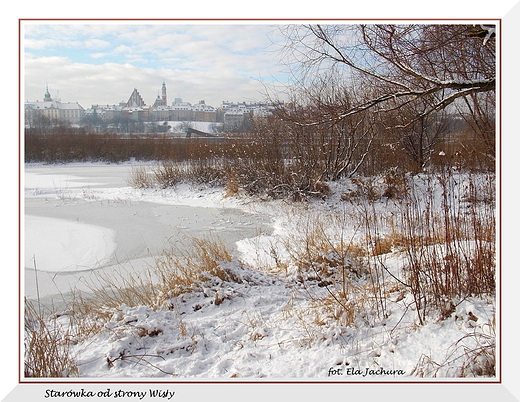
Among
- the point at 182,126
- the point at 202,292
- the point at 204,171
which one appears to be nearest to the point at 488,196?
the point at 202,292

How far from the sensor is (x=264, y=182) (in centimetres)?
1027

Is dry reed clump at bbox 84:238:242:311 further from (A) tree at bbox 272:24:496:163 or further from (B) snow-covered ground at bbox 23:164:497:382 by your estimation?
(A) tree at bbox 272:24:496:163

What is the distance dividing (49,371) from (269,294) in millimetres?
1966

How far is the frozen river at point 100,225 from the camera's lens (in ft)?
16.5

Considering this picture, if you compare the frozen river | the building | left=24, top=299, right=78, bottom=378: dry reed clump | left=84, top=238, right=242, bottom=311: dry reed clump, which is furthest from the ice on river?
left=24, top=299, right=78, bottom=378: dry reed clump

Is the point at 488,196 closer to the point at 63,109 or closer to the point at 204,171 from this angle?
the point at 63,109

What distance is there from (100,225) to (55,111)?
10.1 feet

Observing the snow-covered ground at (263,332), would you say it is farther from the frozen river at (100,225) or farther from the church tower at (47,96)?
the church tower at (47,96)

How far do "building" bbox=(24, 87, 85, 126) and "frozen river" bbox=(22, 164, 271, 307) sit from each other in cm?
133

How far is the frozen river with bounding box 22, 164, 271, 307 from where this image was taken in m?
5.02

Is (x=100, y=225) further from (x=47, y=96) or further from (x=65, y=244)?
(x=47, y=96)

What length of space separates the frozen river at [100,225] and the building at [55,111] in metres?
1.33

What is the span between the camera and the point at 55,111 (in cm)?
501

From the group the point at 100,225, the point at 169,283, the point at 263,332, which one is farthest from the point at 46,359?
the point at 100,225
